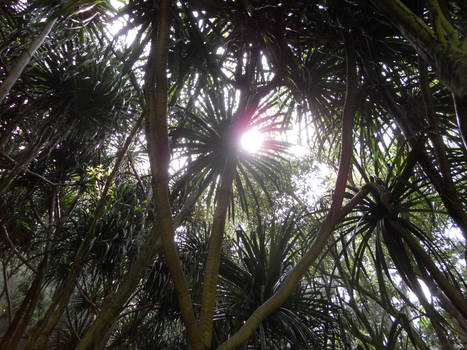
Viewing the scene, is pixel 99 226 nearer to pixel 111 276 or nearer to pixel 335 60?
pixel 111 276

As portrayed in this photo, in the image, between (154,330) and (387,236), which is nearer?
(387,236)

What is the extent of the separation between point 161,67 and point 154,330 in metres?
3.54

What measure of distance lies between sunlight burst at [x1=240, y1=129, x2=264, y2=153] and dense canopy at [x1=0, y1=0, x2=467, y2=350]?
0.10 feet

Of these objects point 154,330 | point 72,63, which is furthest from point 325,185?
point 72,63

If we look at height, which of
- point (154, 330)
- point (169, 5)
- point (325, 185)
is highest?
point (325, 185)

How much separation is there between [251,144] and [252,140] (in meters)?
0.05

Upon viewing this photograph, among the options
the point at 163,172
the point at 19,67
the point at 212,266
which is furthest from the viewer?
the point at 19,67

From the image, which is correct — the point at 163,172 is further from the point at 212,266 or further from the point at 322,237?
the point at 322,237

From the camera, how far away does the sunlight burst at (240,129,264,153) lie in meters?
2.31

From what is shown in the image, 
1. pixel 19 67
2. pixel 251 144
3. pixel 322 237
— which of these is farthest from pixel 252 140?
pixel 19 67

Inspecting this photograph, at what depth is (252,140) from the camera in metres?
2.40

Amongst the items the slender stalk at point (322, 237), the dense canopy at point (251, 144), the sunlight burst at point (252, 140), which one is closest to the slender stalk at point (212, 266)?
the dense canopy at point (251, 144)

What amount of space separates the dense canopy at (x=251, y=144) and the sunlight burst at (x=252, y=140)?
30 mm

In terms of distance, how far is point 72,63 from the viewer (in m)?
3.20
